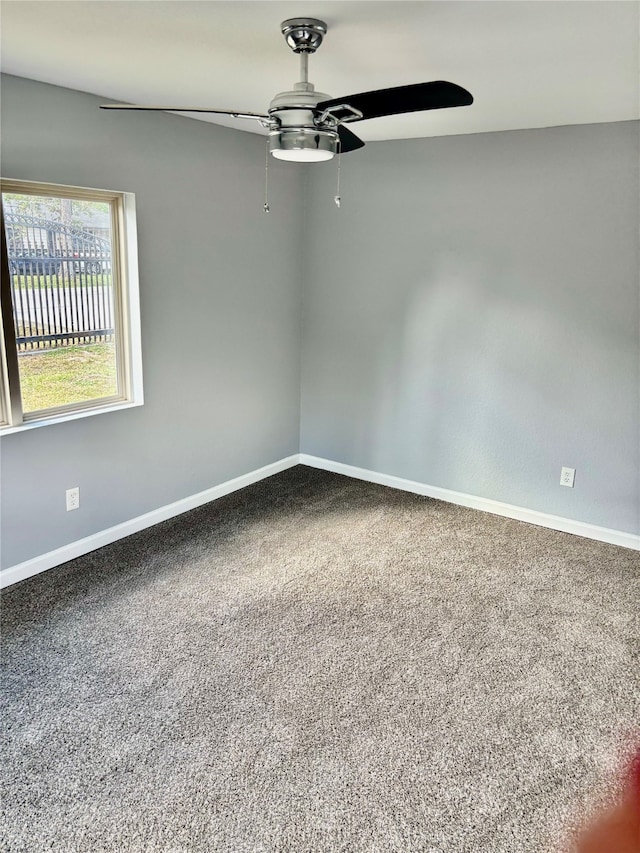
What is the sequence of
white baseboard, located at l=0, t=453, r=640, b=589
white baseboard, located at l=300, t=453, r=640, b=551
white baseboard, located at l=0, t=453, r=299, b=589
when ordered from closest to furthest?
white baseboard, located at l=0, t=453, r=299, b=589, white baseboard, located at l=0, t=453, r=640, b=589, white baseboard, located at l=300, t=453, r=640, b=551

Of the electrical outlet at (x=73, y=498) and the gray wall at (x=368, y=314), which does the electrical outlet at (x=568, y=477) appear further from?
the electrical outlet at (x=73, y=498)

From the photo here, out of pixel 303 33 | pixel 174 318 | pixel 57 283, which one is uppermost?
pixel 303 33

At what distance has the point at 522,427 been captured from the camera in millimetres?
3781

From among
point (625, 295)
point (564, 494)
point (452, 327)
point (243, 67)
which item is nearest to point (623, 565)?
point (564, 494)

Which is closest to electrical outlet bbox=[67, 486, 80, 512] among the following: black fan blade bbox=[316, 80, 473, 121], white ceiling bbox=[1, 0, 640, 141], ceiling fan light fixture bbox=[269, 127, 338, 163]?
white ceiling bbox=[1, 0, 640, 141]

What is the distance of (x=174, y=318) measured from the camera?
3576 millimetres

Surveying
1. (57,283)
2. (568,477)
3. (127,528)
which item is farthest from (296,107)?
(568,477)

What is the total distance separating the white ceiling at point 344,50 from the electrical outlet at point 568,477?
1897 millimetres

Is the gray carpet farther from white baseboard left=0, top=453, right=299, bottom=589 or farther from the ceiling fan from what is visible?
the ceiling fan

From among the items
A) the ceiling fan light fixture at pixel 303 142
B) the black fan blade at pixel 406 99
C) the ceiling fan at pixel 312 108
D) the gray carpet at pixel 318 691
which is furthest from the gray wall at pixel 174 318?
the black fan blade at pixel 406 99

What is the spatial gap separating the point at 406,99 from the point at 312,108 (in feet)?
0.99

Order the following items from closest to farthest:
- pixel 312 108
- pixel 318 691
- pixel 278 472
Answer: pixel 312 108
pixel 318 691
pixel 278 472

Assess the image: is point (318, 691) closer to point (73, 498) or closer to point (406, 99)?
point (73, 498)

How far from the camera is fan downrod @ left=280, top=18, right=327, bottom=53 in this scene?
1.90m
